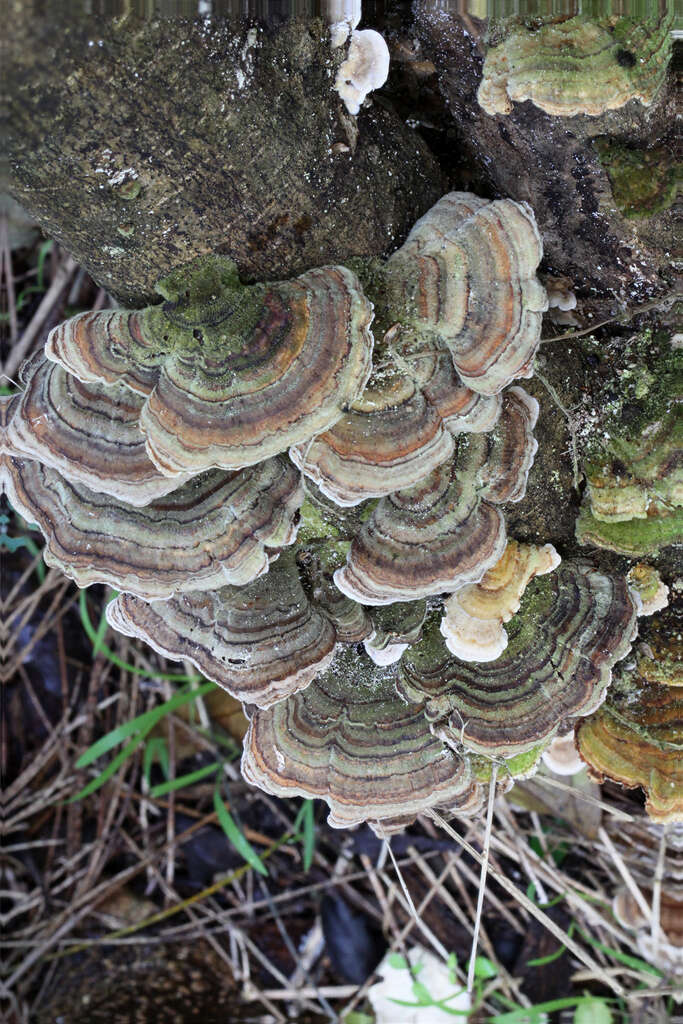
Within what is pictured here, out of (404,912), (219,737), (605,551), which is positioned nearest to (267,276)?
(605,551)

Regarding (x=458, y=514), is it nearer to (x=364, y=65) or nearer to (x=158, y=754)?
(x=364, y=65)

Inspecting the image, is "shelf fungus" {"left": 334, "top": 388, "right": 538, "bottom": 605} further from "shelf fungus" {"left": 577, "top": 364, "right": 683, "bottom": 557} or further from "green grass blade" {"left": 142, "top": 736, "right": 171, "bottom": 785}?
"green grass blade" {"left": 142, "top": 736, "right": 171, "bottom": 785}

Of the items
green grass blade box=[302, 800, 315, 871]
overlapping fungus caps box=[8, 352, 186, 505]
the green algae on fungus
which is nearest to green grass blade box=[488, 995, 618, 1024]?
green grass blade box=[302, 800, 315, 871]

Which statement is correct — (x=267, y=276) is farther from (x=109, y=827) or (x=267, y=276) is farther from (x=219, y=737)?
(x=109, y=827)

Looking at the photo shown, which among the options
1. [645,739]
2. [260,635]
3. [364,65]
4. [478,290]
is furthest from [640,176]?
[645,739]

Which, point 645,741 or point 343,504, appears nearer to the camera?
point 343,504

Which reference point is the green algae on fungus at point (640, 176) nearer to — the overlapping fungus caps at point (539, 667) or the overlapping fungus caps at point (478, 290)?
the overlapping fungus caps at point (478, 290)
